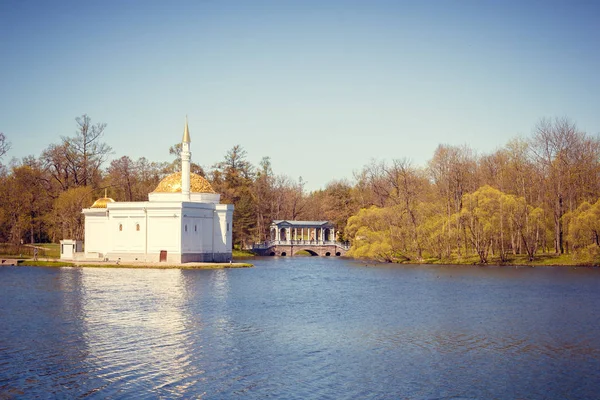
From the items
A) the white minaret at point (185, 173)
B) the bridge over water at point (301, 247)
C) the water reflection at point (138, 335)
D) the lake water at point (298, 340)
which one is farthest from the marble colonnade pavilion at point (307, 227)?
the water reflection at point (138, 335)

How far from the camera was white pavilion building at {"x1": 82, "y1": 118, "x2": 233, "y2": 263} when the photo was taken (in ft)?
207

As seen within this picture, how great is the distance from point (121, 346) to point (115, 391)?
18.0 feet

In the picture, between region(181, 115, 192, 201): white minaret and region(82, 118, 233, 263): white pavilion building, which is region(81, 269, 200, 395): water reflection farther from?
region(181, 115, 192, 201): white minaret

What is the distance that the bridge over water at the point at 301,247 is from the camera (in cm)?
9319

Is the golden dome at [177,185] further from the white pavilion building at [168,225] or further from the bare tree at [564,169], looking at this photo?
the bare tree at [564,169]

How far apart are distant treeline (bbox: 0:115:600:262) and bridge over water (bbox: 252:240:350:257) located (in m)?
3.91

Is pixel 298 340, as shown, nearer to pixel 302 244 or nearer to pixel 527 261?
pixel 527 261

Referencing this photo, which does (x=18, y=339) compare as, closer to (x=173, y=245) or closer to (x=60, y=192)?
(x=173, y=245)

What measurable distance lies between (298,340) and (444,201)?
1772 inches

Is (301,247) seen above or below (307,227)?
below

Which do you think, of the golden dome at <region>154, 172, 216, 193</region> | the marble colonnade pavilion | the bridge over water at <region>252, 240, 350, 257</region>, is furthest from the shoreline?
the marble colonnade pavilion

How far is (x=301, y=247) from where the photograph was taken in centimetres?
9406

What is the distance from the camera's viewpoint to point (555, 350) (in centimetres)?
2253

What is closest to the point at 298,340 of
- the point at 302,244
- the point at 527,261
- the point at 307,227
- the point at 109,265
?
the point at 109,265
